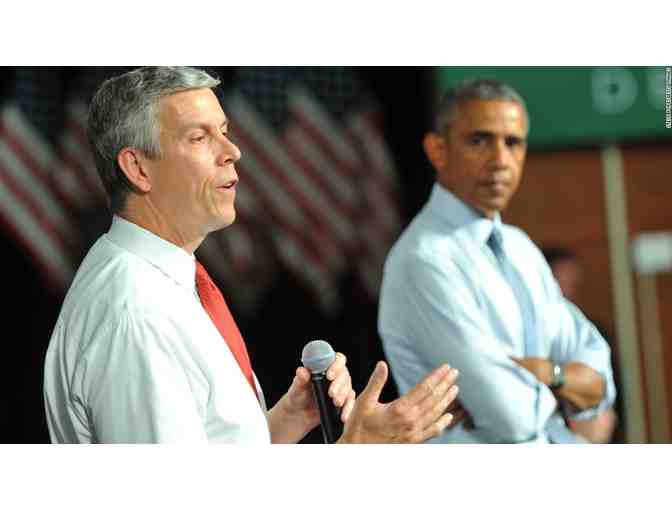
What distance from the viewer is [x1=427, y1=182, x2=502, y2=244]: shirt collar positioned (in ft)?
10.2

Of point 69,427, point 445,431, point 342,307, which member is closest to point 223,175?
point 342,307

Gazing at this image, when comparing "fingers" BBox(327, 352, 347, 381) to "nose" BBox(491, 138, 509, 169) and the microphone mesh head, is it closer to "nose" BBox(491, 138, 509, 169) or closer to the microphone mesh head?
the microphone mesh head

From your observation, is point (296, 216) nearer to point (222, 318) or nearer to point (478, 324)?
point (222, 318)

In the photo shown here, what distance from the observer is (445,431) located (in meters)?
2.97

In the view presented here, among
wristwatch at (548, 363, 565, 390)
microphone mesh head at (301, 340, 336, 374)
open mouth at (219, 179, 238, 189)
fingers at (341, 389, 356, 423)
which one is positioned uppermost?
open mouth at (219, 179, 238, 189)

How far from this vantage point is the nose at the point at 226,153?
276 cm

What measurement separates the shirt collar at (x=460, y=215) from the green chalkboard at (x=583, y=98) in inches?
9.9

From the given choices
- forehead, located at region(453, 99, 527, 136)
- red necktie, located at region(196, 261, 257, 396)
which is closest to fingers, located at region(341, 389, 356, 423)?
red necktie, located at region(196, 261, 257, 396)

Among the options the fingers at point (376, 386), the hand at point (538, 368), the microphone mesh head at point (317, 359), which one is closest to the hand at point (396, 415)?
the fingers at point (376, 386)

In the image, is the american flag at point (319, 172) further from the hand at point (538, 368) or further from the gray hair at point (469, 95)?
the hand at point (538, 368)

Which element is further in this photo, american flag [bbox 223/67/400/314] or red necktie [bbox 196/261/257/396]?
american flag [bbox 223/67/400/314]

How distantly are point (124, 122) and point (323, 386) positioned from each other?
2.61 ft

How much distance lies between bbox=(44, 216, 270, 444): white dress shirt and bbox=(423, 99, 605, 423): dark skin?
2.71 ft

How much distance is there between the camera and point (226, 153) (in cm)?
277
